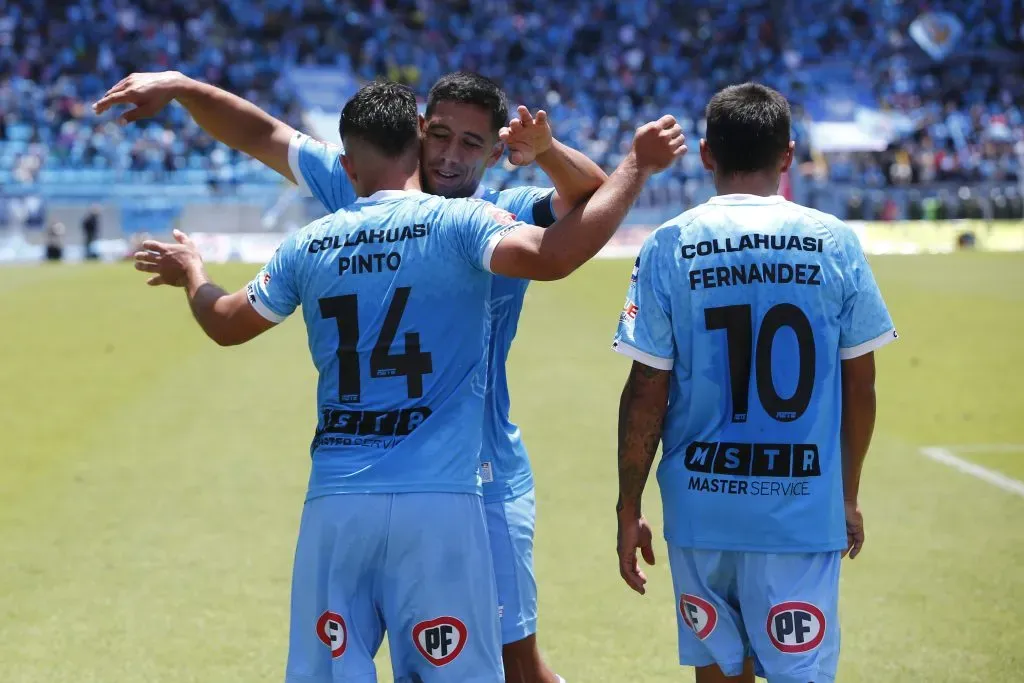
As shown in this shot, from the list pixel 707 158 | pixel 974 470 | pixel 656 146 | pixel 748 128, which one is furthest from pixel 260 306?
pixel 974 470

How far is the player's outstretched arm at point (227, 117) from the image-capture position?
182 inches

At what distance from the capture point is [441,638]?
368 cm

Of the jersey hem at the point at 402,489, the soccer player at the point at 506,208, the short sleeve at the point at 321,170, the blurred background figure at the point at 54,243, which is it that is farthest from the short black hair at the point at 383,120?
the blurred background figure at the point at 54,243

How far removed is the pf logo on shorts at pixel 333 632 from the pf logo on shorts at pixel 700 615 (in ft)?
3.34

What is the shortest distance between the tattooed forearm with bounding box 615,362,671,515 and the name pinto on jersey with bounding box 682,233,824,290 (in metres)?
0.31

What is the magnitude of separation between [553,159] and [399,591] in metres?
1.40

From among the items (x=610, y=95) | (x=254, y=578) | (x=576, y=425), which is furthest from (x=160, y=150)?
(x=254, y=578)

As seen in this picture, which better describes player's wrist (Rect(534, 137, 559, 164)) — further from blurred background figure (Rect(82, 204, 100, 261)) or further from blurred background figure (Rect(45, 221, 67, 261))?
blurred background figure (Rect(45, 221, 67, 261))

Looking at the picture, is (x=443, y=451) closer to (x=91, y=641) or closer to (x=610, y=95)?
(x=91, y=641)

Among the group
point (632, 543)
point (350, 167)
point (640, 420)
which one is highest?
point (350, 167)

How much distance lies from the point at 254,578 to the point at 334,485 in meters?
3.65

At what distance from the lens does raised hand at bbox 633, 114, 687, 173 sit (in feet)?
12.3

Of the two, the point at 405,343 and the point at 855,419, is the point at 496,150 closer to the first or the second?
the point at 405,343

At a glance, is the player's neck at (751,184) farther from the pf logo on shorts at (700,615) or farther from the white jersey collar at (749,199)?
the pf logo on shorts at (700,615)
